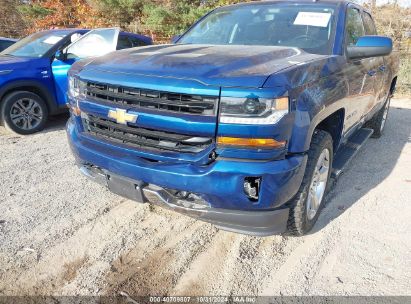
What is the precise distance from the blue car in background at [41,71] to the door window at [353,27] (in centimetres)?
349

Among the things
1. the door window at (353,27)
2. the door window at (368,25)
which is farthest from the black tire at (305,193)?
the door window at (368,25)

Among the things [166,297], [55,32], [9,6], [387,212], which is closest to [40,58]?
[55,32]

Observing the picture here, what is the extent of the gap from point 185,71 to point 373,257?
2010mm

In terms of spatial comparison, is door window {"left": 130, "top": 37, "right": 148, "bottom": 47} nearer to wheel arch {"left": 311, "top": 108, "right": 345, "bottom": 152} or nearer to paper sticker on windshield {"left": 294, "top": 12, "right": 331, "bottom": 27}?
paper sticker on windshield {"left": 294, "top": 12, "right": 331, "bottom": 27}

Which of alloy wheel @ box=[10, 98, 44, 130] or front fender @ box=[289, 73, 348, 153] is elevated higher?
front fender @ box=[289, 73, 348, 153]

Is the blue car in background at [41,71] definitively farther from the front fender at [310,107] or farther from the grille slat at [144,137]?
the front fender at [310,107]

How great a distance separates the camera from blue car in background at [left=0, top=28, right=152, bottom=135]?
5543mm

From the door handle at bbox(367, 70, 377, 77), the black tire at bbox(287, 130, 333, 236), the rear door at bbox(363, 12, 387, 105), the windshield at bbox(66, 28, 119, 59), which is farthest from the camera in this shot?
the windshield at bbox(66, 28, 119, 59)

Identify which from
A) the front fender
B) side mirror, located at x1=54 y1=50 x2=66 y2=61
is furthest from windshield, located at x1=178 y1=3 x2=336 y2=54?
side mirror, located at x1=54 y1=50 x2=66 y2=61

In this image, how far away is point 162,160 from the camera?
240cm

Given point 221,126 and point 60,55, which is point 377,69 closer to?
point 221,126

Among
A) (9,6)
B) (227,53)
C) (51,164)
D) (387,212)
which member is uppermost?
(227,53)

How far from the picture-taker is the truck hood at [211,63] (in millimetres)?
2215

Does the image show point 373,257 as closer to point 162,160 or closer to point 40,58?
point 162,160
